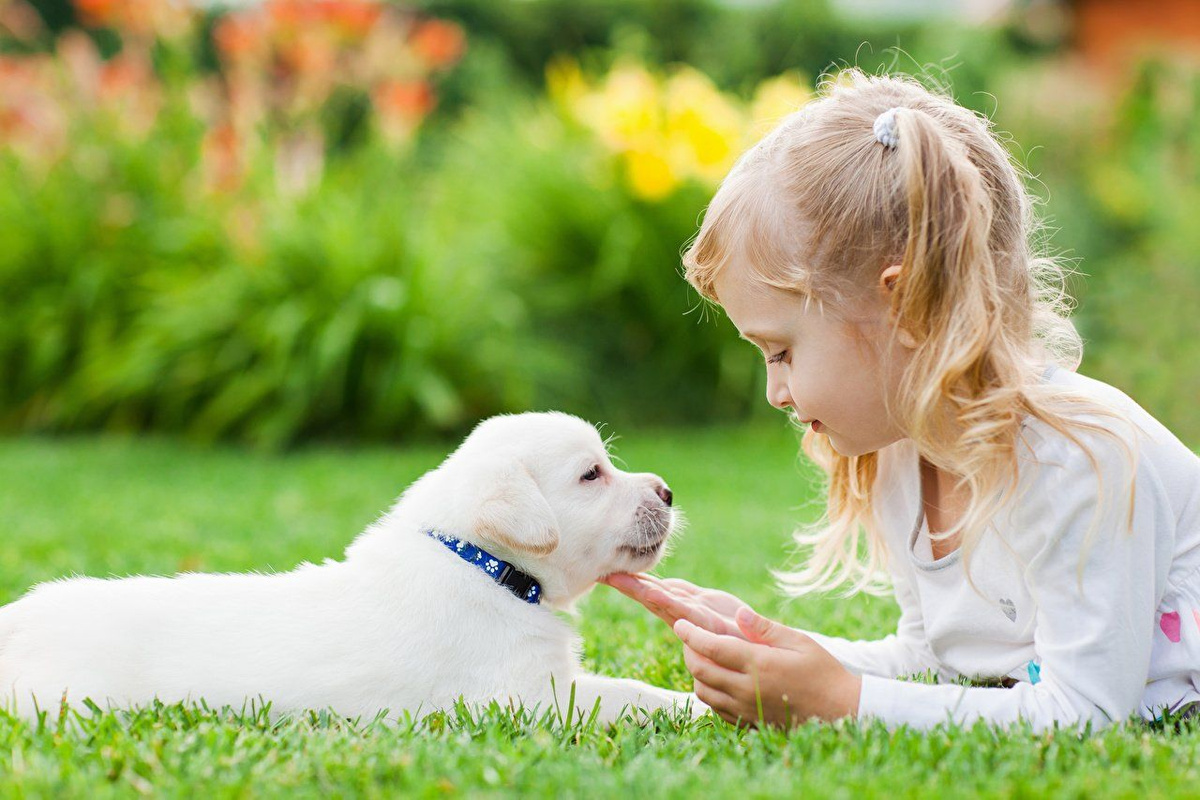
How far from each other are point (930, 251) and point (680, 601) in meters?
1.03

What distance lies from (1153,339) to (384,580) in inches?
333

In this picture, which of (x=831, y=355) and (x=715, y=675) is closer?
(x=715, y=675)

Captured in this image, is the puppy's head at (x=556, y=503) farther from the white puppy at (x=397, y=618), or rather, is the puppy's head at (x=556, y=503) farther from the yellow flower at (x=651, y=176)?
the yellow flower at (x=651, y=176)

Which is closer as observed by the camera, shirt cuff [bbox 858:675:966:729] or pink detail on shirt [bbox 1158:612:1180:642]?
shirt cuff [bbox 858:675:966:729]

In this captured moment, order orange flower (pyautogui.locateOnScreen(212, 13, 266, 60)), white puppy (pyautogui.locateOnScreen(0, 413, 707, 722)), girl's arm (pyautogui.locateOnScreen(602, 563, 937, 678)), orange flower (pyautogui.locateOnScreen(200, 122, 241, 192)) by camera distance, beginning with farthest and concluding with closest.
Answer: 1. orange flower (pyautogui.locateOnScreen(212, 13, 266, 60))
2. orange flower (pyautogui.locateOnScreen(200, 122, 241, 192))
3. girl's arm (pyautogui.locateOnScreen(602, 563, 937, 678))
4. white puppy (pyautogui.locateOnScreen(0, 413, 707, 722))

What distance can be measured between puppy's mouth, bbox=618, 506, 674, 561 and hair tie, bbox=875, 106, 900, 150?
1112 mm

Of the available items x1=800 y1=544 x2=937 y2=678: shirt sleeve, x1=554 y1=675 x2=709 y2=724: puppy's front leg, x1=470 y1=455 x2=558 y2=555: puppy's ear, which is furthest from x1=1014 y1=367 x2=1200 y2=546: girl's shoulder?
x1=470 y1=455 x2=558 y2=555: puppy's ear

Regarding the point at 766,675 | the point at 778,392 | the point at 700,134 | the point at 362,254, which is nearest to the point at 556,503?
the point at 778,392

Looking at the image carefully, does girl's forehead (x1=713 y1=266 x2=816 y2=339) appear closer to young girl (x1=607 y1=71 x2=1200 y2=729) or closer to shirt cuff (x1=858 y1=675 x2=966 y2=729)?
young girl (x1=607 y1=71 x2=1200 y2=729)

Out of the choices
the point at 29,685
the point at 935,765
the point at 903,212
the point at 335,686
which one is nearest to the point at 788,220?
the point at 903,212

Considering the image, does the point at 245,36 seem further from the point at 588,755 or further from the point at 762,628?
the point at 588,755

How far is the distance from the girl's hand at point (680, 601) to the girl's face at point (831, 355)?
1.67ft

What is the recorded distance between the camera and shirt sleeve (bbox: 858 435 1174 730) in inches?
99.5

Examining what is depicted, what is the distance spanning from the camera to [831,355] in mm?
2846
